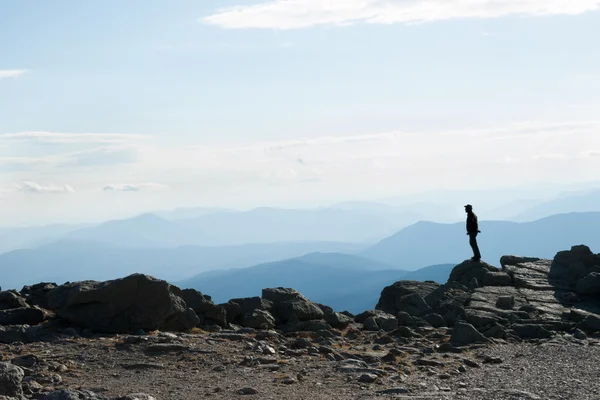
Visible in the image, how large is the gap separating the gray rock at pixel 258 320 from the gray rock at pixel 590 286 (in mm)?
19634

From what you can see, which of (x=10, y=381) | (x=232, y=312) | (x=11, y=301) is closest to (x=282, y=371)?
(x=10, y=381)

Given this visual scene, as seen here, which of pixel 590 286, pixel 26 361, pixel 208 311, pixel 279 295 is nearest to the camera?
pixel 26 361

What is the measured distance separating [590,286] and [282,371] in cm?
2490

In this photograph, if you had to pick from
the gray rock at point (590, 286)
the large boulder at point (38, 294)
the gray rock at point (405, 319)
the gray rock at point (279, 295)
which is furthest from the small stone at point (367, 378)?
the gray rock at point (590, 286)

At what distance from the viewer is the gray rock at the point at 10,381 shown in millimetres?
15328

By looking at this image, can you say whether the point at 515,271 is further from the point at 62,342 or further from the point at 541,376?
the point at 62,342

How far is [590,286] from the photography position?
3944 centimetres

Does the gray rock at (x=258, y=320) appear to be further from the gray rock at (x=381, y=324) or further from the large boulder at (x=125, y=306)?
the gray rock at (x=381, y=324)

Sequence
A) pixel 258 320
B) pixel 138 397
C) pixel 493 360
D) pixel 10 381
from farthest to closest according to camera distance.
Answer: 1. pixel 258 320
2. pixel 493 360
3. pixel 138 397
4. pixel 10 381

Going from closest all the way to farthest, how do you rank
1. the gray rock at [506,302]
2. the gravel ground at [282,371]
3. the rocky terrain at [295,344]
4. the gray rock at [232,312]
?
the gravel ground at [282,371] → the rocky terrain at [295,344] → the gray rock at [232,312] → the gray rock at [506,302]

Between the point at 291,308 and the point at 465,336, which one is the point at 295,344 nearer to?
the point at 291,308

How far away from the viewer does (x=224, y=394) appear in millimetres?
18547

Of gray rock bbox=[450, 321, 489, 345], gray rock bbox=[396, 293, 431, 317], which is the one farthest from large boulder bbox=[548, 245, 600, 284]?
gray rock bbox=[450, 321, 489, 345]

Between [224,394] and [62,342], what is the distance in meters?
9.56
